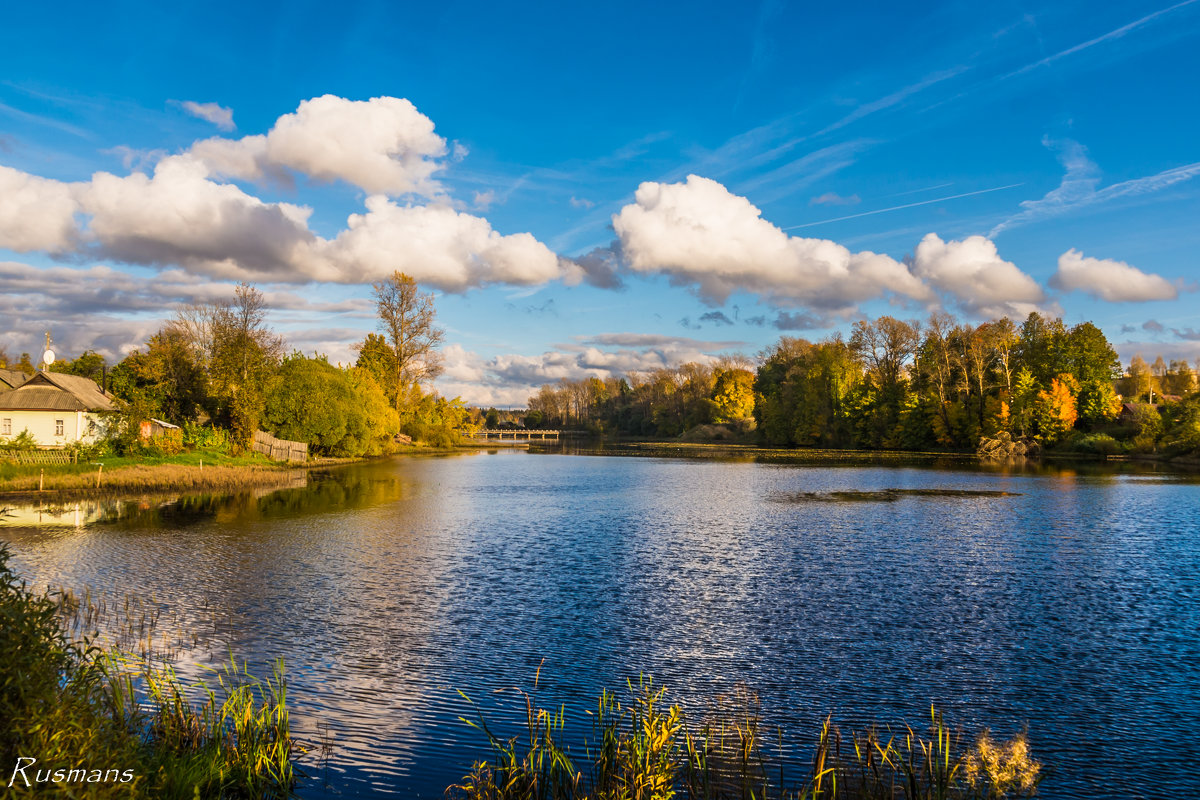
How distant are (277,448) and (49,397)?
14.2 meters

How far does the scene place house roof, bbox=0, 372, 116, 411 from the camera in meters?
46.7

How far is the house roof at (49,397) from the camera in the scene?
46.7m

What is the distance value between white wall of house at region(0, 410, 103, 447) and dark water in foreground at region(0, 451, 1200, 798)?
72.0ft

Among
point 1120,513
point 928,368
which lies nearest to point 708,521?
point 1120,513

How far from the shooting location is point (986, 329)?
84.9 m

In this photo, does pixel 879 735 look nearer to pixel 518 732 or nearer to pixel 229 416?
pixel 518 732

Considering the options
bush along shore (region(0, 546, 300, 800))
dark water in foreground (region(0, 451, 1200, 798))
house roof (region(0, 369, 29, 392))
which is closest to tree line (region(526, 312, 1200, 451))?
dark water in foreground (region(0, 451, 1200, 798))

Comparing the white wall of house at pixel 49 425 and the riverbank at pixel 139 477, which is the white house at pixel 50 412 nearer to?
the white wall of house at pixel 49 425

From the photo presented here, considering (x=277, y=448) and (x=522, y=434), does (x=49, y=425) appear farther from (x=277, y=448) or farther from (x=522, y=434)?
(x=522, y=434)

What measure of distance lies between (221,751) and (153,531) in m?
20.3

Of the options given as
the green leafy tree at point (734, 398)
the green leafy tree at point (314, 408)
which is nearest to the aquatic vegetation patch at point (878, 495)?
the green leafy tree at point (314, 408)

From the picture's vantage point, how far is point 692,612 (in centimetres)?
1486

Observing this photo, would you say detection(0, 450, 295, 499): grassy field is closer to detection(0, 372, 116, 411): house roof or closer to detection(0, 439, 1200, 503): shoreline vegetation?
detection(0, 439, 1200, 503): shoreline vegetation

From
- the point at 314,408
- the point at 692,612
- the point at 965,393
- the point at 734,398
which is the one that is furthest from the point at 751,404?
the point at 692,612
